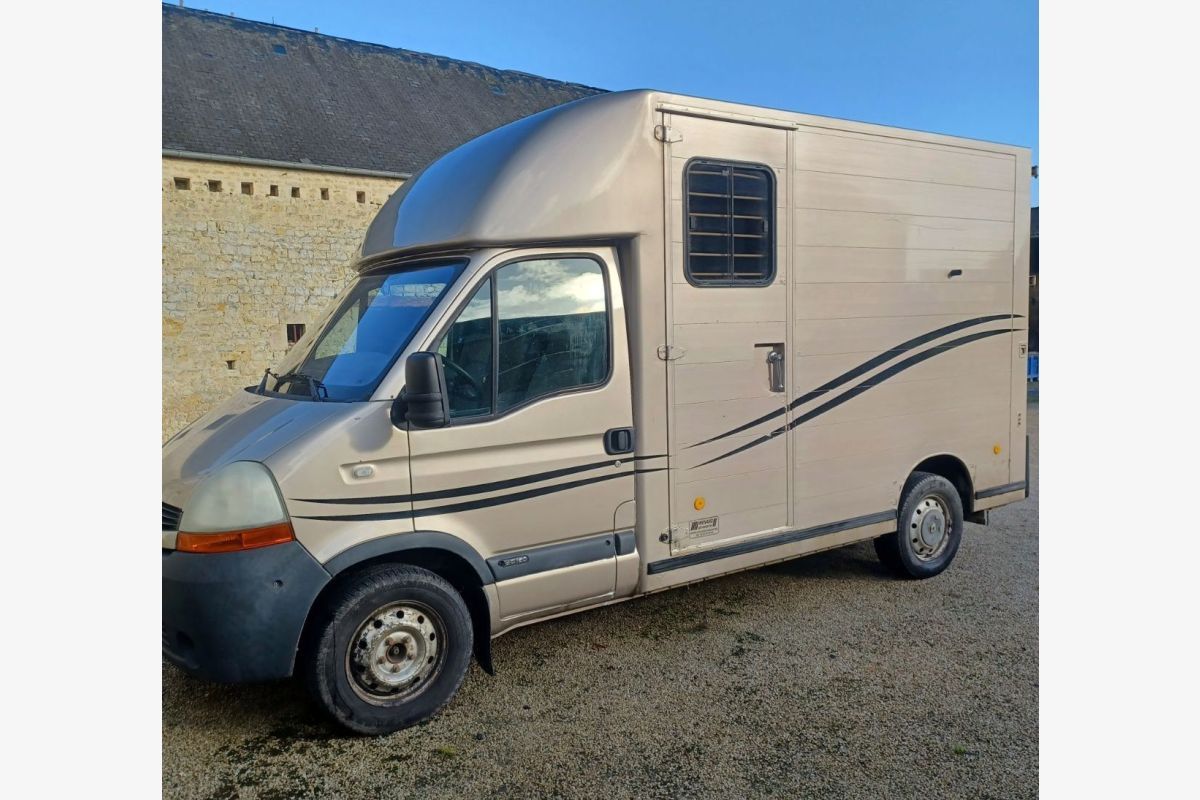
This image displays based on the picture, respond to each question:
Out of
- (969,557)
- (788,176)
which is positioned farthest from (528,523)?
(969,557)

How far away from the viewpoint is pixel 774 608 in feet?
17.9

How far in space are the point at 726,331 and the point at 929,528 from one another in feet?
8.11

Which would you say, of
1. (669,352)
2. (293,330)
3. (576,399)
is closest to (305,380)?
(576,399)

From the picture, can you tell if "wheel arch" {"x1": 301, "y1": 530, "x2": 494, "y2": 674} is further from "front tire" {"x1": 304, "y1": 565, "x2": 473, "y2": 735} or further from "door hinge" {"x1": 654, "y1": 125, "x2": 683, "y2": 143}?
"door hinge" {"x1": 654, "y1": 125, "x2": 683, "y2": 143}

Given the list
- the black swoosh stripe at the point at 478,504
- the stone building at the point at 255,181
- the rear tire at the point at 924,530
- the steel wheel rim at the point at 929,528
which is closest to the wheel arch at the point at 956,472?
the rear tire at the point at 924,530

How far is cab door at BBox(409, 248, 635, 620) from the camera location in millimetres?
3955

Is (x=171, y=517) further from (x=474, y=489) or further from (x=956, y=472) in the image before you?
(x=956, y=472)

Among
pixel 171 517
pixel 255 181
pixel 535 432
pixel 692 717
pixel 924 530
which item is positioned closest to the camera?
pixel 171 517

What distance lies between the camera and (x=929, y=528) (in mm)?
5992

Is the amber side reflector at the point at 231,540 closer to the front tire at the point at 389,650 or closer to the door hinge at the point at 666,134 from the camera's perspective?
the front tire at the point at 389,650

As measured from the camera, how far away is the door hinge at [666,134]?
4.45 m

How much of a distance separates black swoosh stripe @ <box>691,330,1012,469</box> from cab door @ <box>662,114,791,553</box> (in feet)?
0.05

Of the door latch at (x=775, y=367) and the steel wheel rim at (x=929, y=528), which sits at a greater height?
the door latch at (x=775, y=367)

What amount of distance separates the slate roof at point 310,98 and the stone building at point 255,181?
43 mm
